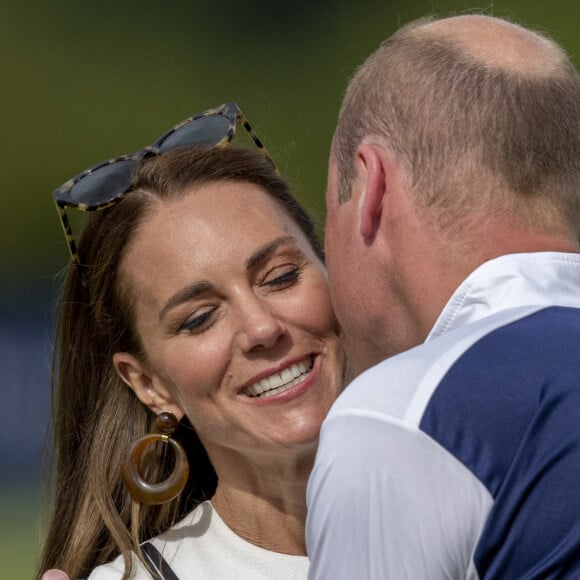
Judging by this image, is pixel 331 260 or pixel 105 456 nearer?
pixel 331 260

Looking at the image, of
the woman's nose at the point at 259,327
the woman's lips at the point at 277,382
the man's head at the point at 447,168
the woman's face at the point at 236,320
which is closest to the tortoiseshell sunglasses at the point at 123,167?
the woman's face at the point at 236,320

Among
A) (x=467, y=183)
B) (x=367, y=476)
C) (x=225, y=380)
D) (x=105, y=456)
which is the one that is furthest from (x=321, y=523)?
(x=105, y=456)

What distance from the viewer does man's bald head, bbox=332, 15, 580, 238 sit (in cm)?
156

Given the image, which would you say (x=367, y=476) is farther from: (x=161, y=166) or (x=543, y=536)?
(x=161, y=166)

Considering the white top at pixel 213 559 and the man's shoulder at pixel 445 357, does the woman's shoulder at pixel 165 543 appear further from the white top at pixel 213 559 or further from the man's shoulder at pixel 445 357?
the man's shoulder at pixel 445 357

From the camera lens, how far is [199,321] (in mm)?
2430

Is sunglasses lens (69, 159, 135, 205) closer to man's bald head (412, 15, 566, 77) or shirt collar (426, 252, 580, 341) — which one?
man's bald head (412, 15, 566, 77)

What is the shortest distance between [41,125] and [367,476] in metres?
4.67

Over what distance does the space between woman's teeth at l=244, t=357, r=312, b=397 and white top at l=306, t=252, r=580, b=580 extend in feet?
3.12

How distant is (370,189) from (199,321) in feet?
2.79

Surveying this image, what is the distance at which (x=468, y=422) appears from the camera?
1302 mm

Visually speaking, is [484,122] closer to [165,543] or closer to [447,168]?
[447,168]

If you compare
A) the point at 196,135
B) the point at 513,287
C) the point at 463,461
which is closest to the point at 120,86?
the point at 196,135

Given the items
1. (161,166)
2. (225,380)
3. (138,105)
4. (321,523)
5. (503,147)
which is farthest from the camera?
(138,105)
